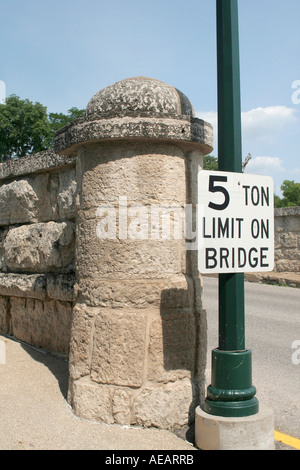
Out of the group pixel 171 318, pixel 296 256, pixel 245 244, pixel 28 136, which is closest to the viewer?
pixel 245 244

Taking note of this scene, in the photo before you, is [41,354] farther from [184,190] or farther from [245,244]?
[245,244]

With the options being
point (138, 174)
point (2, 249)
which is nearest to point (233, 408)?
point (138, 174)

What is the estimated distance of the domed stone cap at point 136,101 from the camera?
3605 mm

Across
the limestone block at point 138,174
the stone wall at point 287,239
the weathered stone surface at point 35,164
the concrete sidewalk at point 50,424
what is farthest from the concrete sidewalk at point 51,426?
the stone wall at point 287,239

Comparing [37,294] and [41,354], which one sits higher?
[37,294]

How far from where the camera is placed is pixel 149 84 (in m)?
3.72

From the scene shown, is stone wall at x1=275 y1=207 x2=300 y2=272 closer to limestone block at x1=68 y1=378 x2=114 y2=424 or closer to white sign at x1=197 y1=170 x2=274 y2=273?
white sign at x1=197 y1=170 x2=274 y2=273

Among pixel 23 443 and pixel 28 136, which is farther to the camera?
pixel 28 136

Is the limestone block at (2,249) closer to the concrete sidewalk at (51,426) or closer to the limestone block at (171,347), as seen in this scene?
the concrete sidewalk at (51,426)

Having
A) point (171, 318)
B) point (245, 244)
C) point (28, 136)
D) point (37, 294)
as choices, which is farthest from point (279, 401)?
point (28, 136)

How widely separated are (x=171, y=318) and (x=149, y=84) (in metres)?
1.77
